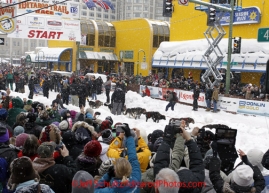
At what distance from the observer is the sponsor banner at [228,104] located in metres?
19.5

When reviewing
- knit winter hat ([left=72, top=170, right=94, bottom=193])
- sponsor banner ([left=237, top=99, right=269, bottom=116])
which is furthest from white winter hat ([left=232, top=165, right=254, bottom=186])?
sponsor banner ([left=237, top=99, right=269, bottom=116])

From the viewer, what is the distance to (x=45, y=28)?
2375 centimetres

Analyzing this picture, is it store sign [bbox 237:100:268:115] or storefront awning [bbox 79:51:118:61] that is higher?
storefront awning [bbox 79:51:118:61]

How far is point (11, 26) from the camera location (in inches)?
719

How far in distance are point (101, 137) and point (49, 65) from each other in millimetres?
47277

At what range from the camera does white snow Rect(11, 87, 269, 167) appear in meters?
10.7

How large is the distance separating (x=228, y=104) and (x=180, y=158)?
16.7 meters

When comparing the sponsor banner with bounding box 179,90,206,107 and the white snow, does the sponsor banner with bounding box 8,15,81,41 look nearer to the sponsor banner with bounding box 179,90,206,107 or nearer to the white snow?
the white snow

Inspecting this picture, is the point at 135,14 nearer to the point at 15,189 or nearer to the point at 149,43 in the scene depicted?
the point at 149,43

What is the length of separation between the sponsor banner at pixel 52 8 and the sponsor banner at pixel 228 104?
11851 mm

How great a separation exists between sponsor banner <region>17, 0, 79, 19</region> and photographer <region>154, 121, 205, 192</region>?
19828 mm

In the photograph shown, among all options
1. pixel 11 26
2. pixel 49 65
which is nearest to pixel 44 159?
pixel 11 26

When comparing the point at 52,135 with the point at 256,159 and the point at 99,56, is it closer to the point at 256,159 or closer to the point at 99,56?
the point at 256,159

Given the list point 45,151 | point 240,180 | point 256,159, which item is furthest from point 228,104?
point 45,151
